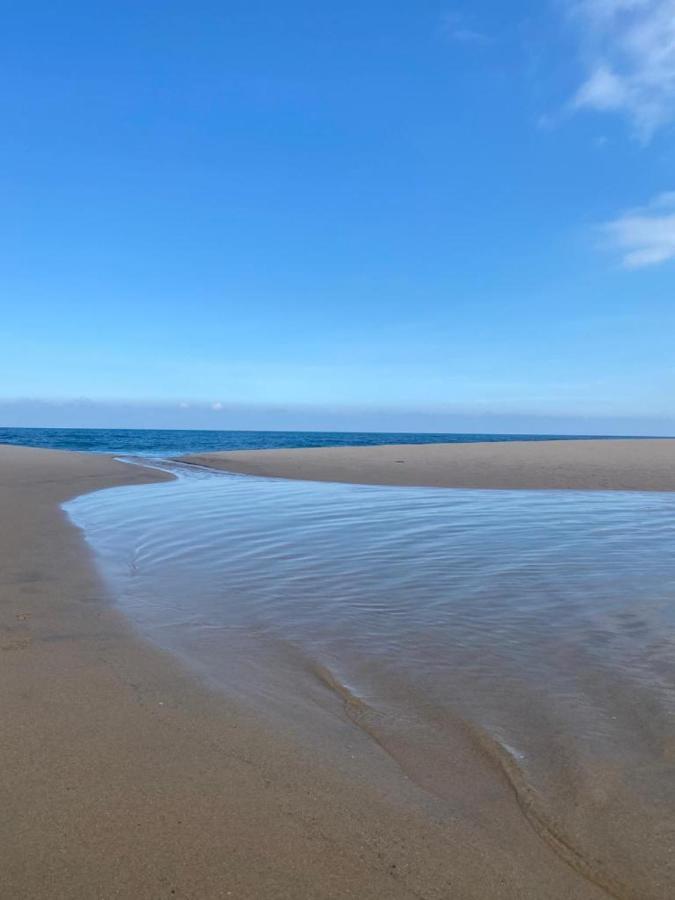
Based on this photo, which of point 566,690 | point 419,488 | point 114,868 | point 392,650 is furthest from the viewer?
point 419,488

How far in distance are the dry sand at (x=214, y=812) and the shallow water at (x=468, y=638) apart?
20 cm

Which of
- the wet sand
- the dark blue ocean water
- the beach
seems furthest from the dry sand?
the dark blue ocean water

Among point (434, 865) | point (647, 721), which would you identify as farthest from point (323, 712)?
point (647, 721)

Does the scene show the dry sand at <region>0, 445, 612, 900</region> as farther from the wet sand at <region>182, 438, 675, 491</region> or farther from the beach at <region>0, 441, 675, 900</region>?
the wet sand at <region>182, 438, 675, 491</region>

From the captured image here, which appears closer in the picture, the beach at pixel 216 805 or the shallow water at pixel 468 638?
the beach at pixel 216 805

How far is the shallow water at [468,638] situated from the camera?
2.93 meters

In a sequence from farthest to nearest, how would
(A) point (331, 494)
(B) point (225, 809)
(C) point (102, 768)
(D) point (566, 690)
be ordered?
1. (A) point (331, 494)
2. (D) point (566, 690)
3. (C) point (102, 768)
4. (B) point (225, 809)

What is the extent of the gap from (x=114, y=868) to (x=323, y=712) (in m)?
1.51

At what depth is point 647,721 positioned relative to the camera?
11.7 feet

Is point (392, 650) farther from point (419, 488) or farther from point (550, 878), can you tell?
point (419, 488)

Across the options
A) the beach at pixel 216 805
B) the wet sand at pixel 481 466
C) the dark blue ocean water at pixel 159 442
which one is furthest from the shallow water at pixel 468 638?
the dark blue ocean water at pixel 159 442

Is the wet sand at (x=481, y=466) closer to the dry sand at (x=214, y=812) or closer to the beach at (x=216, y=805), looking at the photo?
the beach at (x=216, y=805)

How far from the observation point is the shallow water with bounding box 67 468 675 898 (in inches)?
115

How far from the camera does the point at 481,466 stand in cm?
2150
